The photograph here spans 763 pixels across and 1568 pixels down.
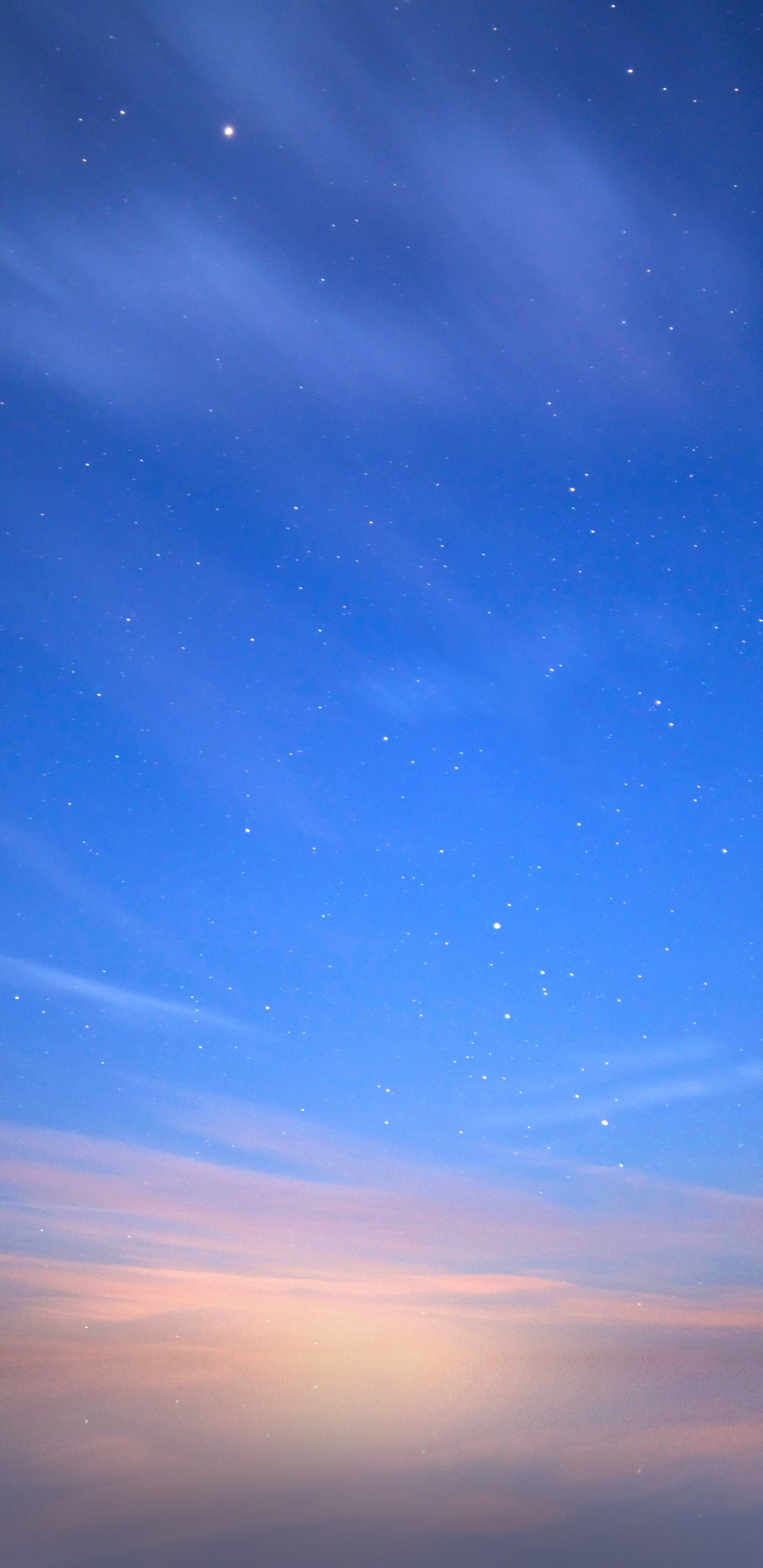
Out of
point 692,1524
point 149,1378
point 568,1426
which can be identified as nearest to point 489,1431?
point 568,1426

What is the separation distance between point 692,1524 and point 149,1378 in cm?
4109

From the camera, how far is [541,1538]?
1280 centimetres

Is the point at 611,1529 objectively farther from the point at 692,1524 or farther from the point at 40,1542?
the point at 40,1542

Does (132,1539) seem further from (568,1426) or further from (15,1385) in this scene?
(15,1385)

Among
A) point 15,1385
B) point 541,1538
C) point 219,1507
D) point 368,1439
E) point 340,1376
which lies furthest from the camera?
point 340,1376

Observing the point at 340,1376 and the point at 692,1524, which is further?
the point at 340,1376

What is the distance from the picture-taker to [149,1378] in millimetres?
46406

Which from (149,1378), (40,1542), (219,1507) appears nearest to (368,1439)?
(219,1507)

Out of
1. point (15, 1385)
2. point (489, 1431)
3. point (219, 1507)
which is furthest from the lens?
point (15, 1385)

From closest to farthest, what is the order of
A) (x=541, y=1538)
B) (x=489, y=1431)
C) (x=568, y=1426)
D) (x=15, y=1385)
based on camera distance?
(x=541, y=1538) < (x=489, y=1431) < (x=568, y=1426) < (x=15, y=1385)

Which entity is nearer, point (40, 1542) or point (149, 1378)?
point (40, 1542)

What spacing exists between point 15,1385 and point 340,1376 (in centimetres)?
1480

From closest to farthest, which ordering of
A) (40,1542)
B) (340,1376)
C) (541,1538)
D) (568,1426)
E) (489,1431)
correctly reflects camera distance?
1. (40,1542)
2. (541,1538)
3. (489,1431)
4. (568,1426)
5. (340,1376)

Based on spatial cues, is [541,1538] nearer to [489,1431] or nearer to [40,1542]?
[40,1542]
